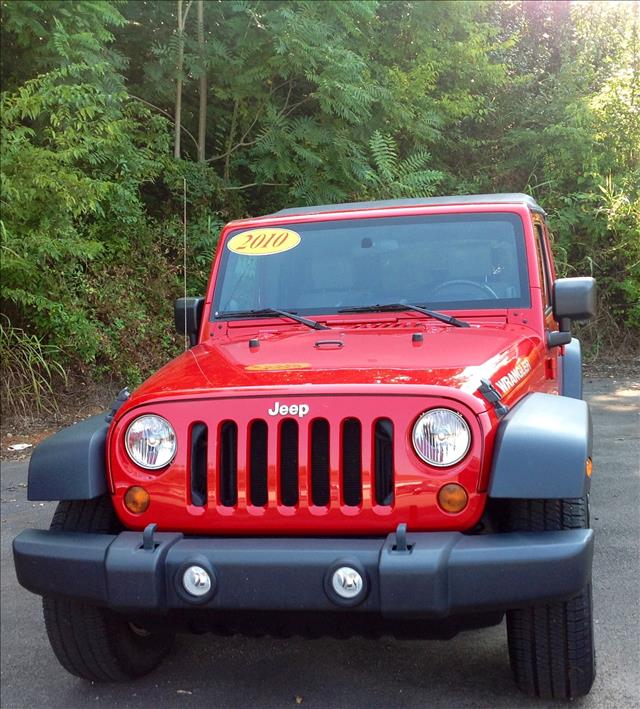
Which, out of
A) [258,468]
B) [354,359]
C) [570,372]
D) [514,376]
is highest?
[354,359]

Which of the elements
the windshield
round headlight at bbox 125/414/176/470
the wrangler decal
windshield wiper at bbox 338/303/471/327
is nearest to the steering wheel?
the windshield

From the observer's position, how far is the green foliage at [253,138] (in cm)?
866

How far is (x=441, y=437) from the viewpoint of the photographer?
9.19 ft

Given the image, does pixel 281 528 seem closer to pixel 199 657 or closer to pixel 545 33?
pixel 199 657

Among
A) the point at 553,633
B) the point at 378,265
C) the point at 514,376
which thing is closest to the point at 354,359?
the point at 514,376

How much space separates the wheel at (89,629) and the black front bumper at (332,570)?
0.23m

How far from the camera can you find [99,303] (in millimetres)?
9969

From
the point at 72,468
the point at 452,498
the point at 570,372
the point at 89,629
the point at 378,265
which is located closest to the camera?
the point at 452,498

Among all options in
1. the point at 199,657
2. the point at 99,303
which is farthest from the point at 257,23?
the point at 199,657

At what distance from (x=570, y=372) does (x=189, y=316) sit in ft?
7.08

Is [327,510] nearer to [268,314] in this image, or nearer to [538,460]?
[538,460]

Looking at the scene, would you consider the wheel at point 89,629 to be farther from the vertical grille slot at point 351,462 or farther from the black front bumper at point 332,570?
the vertical grille slot at point 351,462

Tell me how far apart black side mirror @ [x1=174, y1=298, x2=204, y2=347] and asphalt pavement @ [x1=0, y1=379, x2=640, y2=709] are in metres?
1.48

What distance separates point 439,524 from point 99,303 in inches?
307
